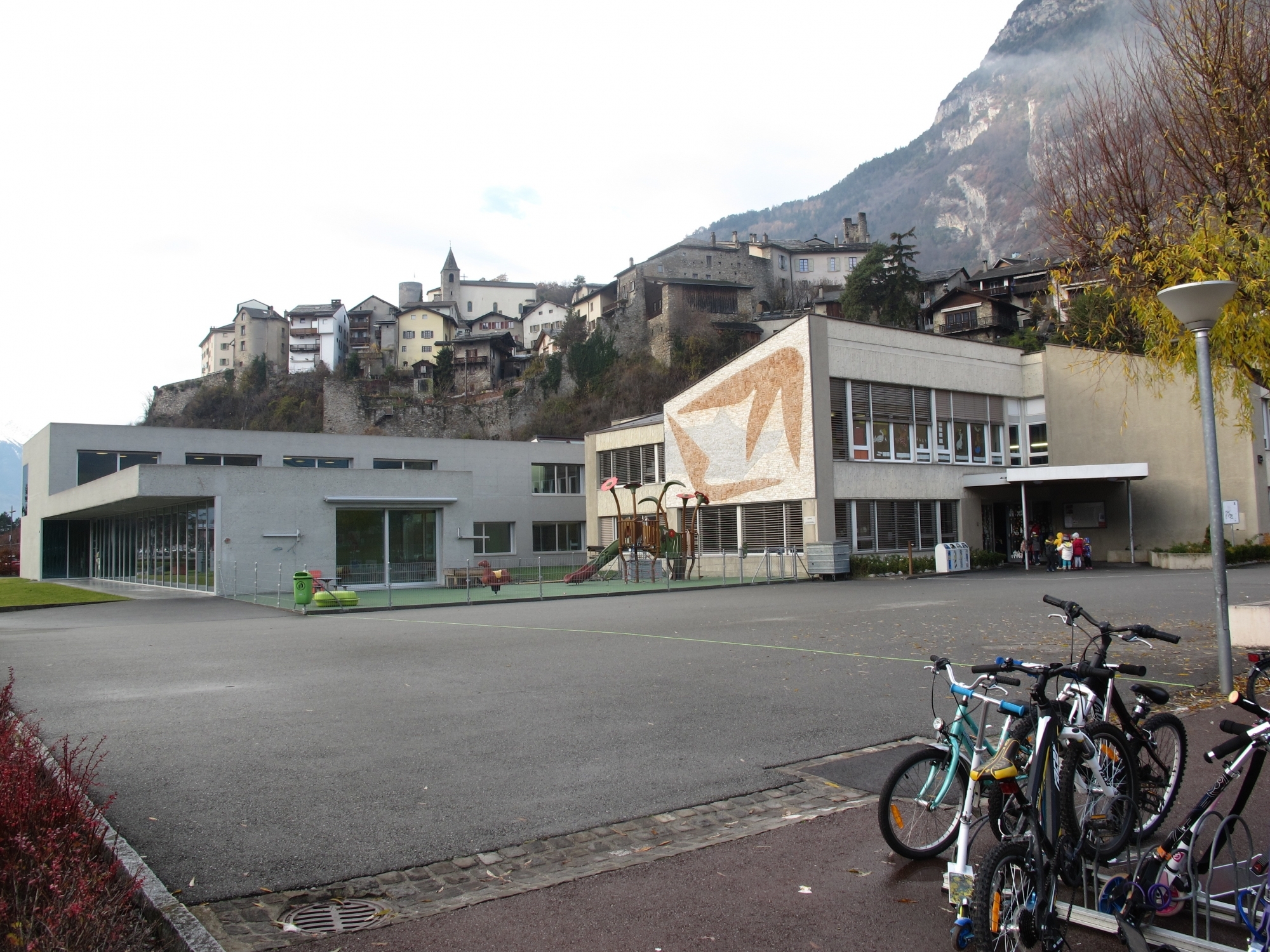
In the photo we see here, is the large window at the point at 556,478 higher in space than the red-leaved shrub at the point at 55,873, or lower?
higher

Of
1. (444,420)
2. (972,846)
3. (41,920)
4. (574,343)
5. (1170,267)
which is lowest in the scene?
(972,846)

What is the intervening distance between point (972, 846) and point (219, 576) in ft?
95.9

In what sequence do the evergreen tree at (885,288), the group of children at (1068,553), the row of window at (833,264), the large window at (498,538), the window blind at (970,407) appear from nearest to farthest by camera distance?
the group of children at (1068,553) < the window blind at (970,407) < the large window at (498,538) < the evergreen tree at (885,288) < the row of window at (833,264)

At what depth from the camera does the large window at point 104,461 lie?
4509 cm

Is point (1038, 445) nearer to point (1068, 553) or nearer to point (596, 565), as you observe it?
point (1068, 553)

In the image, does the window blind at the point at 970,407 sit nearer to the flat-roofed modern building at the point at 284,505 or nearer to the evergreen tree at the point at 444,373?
the flat-roofed modern building at the point at 284,505

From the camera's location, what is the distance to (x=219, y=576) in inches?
1188

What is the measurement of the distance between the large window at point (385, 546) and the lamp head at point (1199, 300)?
91.9 ft

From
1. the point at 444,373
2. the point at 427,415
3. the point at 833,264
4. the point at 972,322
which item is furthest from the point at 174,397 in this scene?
the point at 972,322

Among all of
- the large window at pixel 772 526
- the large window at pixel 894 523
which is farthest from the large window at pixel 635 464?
the large window at pixel 894 523

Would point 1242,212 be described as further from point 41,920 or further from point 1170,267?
point 41,920

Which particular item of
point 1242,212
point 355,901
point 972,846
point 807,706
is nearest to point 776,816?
point 972,846

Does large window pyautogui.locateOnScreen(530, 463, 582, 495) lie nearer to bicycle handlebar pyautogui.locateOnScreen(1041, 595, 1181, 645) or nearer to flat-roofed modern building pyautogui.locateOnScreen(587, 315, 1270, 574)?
flat-roofed modern building pyautogui.locateOnScreen(587, 315, 1270, 574)

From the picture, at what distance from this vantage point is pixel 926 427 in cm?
3550
